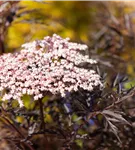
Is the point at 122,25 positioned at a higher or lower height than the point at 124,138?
higher

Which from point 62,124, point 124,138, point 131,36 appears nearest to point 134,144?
point 124,138

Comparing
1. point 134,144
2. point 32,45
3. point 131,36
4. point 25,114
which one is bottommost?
point 134,144

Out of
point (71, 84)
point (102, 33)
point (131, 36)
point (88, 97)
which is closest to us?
point (71, 84)

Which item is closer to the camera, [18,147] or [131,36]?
[18,147]

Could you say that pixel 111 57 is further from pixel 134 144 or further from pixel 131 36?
pixel 134 144

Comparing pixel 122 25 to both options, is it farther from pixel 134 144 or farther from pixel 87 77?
pixel 87 77

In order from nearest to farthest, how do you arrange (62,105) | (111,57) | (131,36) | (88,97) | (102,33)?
(88,97), (62,105), (111,57), (131,36), (102,33)
